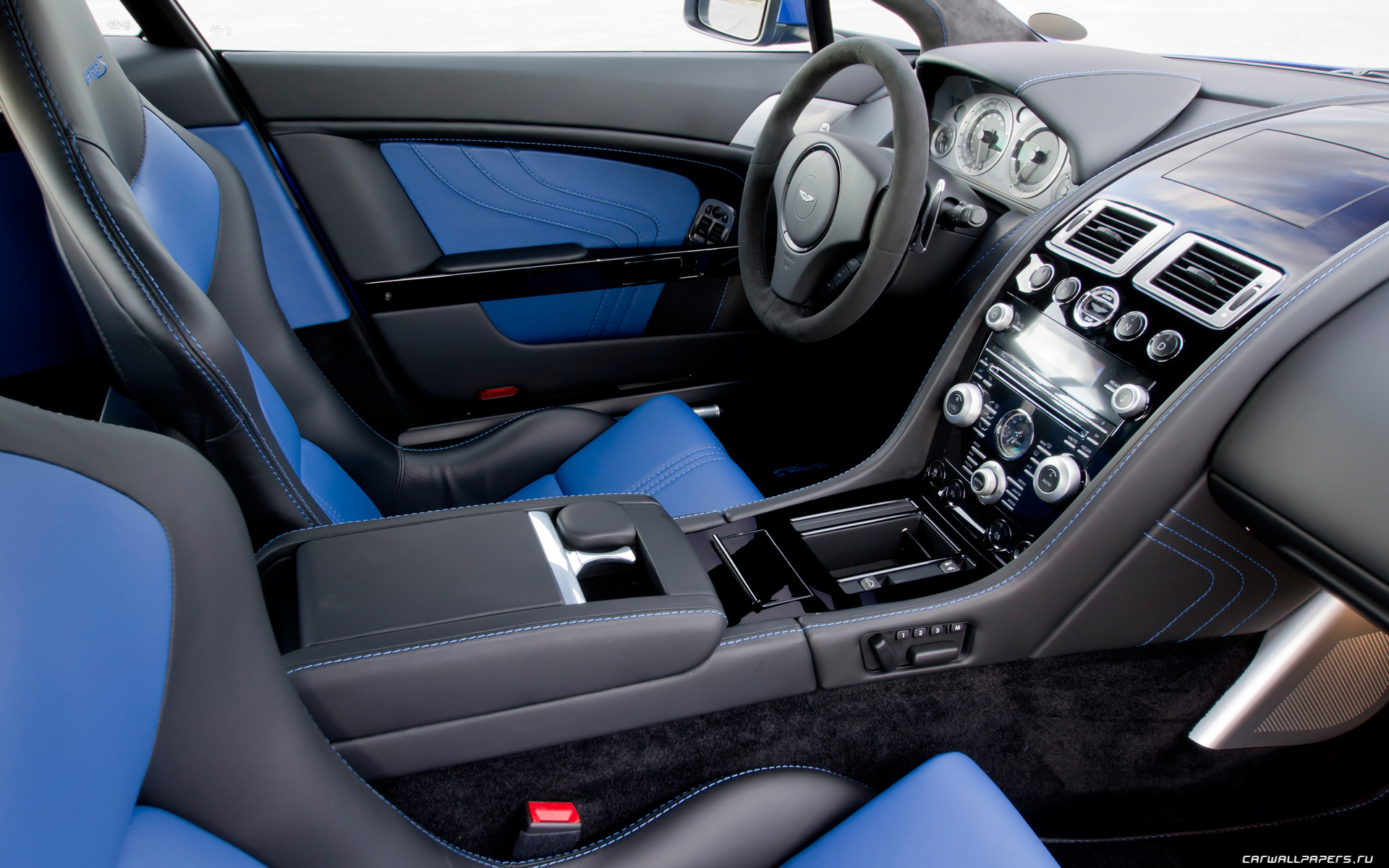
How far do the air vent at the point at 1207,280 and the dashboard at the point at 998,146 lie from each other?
12.9 inches

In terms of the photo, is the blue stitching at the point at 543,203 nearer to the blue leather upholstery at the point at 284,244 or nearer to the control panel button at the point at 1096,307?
the blue leather upholstery at the point at 284,244

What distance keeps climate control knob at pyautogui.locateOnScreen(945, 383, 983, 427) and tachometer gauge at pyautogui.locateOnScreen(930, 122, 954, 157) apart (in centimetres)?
61

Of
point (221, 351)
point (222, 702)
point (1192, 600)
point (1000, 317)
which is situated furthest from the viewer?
point (1000, 317)

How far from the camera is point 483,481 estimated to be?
154cm

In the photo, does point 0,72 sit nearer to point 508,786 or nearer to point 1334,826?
point 508,786

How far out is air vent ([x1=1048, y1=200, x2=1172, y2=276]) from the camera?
1.12 m

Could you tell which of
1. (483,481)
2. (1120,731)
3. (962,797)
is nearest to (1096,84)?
(1120,731)

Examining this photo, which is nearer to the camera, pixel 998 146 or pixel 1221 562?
pixel 1221 562

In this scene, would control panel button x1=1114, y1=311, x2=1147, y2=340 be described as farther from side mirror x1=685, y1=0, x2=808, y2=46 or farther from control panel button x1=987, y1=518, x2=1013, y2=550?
side mirror x1=685, y1=0, x2=808, y2=46

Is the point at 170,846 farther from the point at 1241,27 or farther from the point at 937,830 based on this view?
the point at 1241,27

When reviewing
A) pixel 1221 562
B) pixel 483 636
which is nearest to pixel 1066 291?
pixel 1221 562

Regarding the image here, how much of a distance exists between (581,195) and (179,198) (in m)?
0.93

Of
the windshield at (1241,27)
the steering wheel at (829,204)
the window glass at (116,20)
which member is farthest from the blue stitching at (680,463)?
the window glass at (116,20)

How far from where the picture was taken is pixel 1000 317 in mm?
1278
